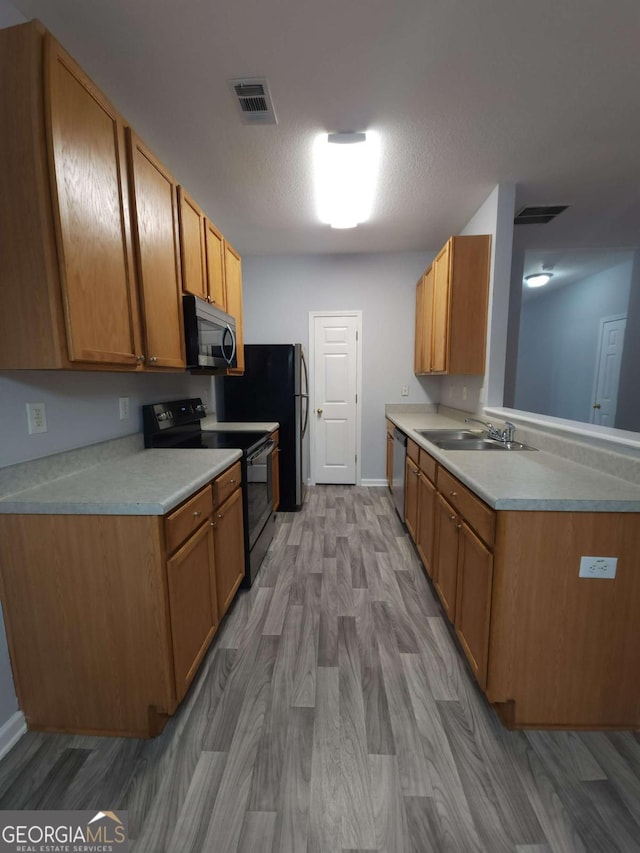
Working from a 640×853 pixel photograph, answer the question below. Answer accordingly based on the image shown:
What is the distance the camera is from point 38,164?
103 cm

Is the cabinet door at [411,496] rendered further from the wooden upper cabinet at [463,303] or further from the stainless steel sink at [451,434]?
the wooden upper cabinet at [463,303]

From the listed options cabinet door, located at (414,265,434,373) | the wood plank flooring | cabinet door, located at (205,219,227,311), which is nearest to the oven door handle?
the wood plank flooring

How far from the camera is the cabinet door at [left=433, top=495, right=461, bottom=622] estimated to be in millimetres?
1671

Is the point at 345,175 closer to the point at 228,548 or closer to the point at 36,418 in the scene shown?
the point at 36,418

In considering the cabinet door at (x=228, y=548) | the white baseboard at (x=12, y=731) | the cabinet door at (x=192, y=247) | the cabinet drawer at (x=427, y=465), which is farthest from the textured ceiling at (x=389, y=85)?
the white baseboard at (x=12, y=731)

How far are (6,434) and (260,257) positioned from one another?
3.40m

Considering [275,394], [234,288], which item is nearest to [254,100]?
[234,288]

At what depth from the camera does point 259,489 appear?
239 cm

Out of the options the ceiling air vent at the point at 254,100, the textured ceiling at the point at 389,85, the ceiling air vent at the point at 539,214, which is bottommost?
the ceiling air vent at the point at 254,100

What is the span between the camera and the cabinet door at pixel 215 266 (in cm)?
229

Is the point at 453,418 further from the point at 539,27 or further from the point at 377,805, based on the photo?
the point at 377,805

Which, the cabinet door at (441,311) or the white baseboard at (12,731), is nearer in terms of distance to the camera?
the white baseboard at (12,731)

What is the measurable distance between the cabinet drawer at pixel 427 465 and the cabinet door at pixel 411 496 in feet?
0.46

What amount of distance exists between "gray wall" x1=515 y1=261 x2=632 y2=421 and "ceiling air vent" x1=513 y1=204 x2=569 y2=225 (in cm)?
228
